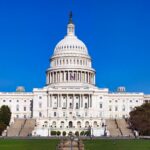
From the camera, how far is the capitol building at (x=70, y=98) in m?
149

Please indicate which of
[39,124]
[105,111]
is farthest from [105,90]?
[39,124]

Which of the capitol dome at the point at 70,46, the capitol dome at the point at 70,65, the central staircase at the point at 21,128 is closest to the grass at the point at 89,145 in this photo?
the central staircase at the point at 21,128

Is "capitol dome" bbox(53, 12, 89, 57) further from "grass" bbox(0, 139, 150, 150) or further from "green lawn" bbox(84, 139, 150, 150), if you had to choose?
"green lawn" bbox(84, 139, 150, 150)

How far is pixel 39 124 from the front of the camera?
142 metres

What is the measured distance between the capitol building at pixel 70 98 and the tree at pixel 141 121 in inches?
713

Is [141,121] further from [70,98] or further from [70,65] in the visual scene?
[70,65]

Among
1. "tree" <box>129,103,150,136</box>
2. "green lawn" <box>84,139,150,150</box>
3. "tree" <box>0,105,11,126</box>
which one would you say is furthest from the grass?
"tree" <box>0,105,11,126</box>

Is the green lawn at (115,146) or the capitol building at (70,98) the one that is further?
the capitol building at (70,98)

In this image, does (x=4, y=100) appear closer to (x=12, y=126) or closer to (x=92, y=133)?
(x=12, y=126)

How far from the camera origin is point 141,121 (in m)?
118

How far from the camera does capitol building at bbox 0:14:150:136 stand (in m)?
149

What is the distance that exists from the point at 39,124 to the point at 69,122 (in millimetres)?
8847

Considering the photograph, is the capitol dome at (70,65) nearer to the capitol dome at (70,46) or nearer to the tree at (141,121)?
the capitol dome at (70,46)

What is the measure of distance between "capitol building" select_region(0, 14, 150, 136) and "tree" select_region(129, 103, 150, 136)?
1810 centimetres
